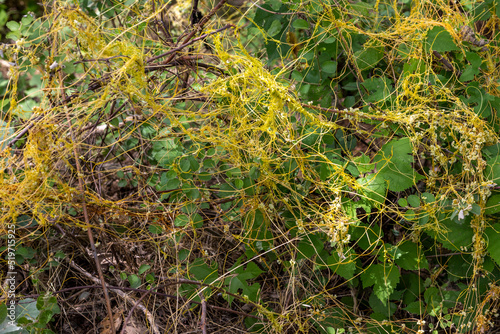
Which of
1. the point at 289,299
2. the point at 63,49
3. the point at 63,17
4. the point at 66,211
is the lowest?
the point at 289,299

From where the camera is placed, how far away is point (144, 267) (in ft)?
6.48

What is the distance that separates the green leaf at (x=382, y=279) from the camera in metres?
1.79

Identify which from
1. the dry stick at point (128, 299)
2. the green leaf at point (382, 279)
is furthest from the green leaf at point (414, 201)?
the dry stick at point (128, 299)

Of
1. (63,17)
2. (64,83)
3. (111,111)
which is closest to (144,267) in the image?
(111,111)

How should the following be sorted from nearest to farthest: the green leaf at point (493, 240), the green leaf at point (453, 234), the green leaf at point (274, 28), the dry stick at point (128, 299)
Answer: the green leaf at point (493, 240) < the green leaf at point (453, 234) < the dry stick at point (128, 299) < the green leaf at point (274, 28)

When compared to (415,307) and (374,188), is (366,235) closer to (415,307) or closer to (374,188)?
(374,188)

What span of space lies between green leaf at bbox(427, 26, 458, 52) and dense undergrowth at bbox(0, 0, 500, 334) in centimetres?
1

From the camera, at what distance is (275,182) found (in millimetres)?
1910

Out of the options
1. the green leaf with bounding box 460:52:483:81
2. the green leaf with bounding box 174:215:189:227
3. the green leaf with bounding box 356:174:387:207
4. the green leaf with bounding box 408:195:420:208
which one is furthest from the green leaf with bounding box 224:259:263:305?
the green leaf with bounding box 460:52:483:81

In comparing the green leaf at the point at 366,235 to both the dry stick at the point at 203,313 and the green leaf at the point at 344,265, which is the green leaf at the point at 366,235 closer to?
the green leaf at the point at 344,265

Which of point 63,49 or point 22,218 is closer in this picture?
point 22,218

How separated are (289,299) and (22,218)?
141 cm

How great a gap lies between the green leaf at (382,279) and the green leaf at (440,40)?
1092mm

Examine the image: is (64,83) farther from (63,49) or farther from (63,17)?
(63,17)
